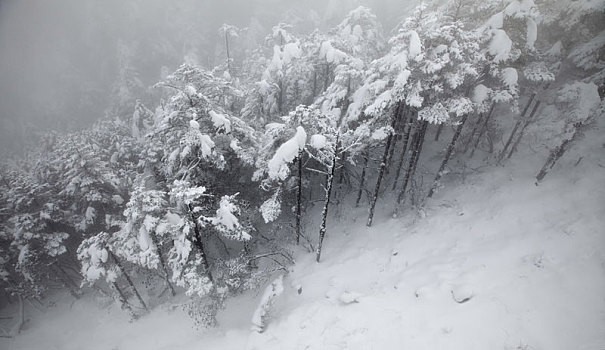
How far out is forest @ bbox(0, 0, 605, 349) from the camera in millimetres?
13109

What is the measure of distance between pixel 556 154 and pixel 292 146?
561 inches

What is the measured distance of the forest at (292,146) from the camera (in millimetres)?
13109

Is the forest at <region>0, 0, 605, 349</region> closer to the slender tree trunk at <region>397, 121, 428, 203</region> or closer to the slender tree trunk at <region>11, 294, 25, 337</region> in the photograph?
the slender tree trunk at <region>397, 121, 428, 203</region>

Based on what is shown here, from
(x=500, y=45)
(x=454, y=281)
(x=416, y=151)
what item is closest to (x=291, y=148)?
(x=454, y=281)

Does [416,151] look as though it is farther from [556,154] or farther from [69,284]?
[69,284]

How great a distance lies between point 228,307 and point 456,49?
17.5 m

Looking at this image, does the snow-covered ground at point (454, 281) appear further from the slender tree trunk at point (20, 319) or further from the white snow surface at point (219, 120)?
the white snow surface at point (219, 120)

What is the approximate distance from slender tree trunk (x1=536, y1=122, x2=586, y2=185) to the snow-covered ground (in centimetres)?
58

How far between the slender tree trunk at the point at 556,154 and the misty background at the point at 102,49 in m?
50.6

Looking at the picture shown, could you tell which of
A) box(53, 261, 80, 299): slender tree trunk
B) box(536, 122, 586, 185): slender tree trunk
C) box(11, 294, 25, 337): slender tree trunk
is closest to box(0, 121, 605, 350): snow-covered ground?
box(536, 122, 586, 185): slender tree trunk

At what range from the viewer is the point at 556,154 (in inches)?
611

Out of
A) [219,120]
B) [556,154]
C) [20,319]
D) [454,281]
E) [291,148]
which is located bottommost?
[20,319]

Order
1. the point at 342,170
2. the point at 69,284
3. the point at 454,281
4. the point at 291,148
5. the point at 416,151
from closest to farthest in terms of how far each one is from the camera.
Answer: the point at 291,148 → the point at 454,281 → the point at 416,151 → the point at 342,170 → the point at 69,284

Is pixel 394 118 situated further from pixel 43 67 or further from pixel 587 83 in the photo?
pixel 43 67
